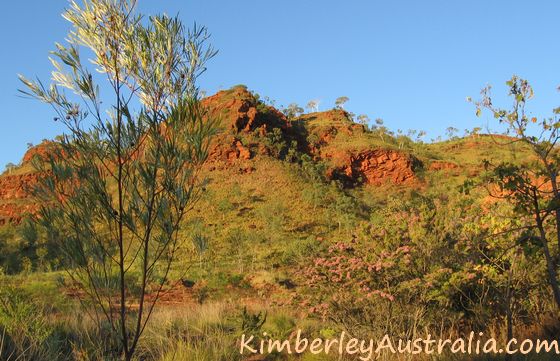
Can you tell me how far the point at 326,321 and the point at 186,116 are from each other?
16.6 ft

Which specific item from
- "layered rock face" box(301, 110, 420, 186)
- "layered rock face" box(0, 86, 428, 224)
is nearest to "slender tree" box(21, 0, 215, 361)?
"layered rock face" box(0, 86, 428, 224)

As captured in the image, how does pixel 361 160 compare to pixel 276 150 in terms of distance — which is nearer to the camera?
pixel 276 150

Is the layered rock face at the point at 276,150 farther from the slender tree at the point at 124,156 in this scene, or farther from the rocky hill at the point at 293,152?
the slender tree at the point at 124,156

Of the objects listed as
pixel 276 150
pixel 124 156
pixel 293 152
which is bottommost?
pixel 124 156

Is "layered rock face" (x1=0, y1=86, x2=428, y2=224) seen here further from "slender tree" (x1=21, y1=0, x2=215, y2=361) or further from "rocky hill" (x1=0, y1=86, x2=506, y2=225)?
"slender tree" (x1=21, y1=0, x2=215, y2=361)

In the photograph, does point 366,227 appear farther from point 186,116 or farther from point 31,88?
point 31,88

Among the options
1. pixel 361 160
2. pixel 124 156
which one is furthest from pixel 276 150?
pixel 124 156

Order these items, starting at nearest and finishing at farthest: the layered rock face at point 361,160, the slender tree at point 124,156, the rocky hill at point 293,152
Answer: the slender tree at point 124,156 → the rocky hill at point 293,152 → the layered rock face at point 361,160

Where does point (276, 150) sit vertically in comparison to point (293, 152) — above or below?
above

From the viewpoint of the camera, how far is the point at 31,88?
13.8ft

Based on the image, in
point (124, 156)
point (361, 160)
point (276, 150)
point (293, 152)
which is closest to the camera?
point (124, 156)

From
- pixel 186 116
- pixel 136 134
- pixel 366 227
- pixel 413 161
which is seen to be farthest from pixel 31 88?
pixel 413 161

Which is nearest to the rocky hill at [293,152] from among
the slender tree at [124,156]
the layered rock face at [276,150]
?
the layered rock face at [276,150]

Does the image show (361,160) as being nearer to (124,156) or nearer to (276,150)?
(276,150)
